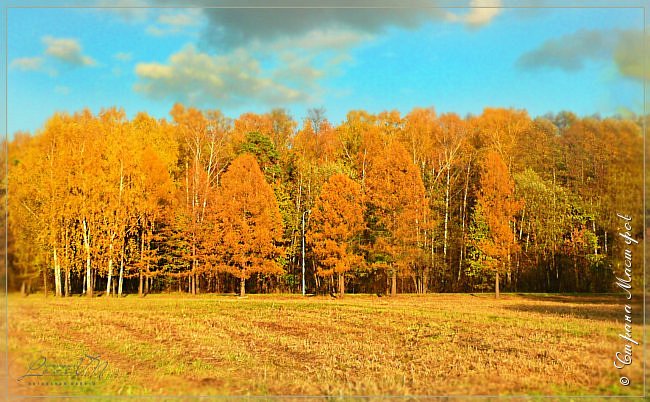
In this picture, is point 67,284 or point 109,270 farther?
point 109,270

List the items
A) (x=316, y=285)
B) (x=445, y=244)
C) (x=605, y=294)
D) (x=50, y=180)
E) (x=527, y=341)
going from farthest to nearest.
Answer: (x=316, y=285), (x=445, y=244), (x=527, y=341), (x=605, y=294), (x=50, y=180)

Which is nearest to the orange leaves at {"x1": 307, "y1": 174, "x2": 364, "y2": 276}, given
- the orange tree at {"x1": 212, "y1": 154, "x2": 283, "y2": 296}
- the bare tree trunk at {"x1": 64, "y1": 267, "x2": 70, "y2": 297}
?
the orange tree at {"x1": 212, "y1": 154, "x2": 283, "y2": 296}

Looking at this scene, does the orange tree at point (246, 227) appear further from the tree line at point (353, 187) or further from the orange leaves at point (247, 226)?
the tree line at point (353, 187)

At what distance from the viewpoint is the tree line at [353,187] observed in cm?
627

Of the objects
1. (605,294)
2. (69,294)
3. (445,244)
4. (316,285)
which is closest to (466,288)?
(445,244)

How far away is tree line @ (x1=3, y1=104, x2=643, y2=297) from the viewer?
6.27m

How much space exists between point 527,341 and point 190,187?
6.35m

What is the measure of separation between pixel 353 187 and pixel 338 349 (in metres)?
4.37

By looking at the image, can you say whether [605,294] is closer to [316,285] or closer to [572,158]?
[572,158]

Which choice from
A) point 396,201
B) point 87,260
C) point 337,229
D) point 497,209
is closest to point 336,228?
point 337,229

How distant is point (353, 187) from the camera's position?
10.7 m

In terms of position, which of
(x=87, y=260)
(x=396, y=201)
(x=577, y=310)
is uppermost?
(x=396, y=201)

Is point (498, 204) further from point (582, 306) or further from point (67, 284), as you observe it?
point (67, 284)

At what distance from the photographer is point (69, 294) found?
21.5ft
